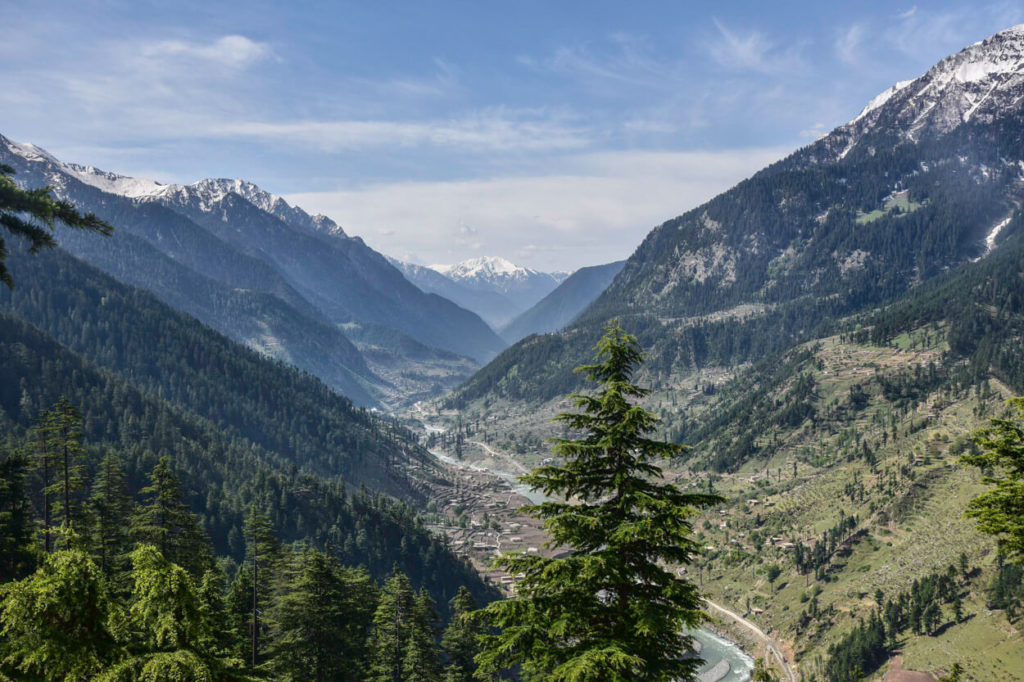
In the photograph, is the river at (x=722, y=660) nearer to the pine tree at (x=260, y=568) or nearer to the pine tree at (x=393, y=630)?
the pine tree at (x=393, y=630)

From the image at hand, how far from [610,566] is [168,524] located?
37.5 metres

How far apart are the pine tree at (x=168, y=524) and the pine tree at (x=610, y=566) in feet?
107

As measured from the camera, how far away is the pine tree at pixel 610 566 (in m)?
16.1

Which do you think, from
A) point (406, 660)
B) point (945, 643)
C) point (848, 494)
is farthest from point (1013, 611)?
point (406, 660)

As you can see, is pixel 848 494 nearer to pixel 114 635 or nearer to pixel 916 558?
pixel 916 558

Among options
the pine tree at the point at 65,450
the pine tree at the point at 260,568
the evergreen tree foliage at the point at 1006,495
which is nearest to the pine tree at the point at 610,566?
the evergreen tree foliage at the point at 1006,495

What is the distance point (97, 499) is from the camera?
48281 millimetres

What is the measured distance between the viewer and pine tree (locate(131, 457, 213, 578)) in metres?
41.2

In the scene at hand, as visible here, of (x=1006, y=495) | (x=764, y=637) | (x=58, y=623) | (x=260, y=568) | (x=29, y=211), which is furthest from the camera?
(x=764, y=637)

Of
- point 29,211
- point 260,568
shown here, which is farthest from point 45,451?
point 29,211

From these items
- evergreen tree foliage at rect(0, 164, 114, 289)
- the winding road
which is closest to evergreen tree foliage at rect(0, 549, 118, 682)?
evergreen tree foliage at rect(0, 164, 114, 289)

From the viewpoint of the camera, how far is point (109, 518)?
49.1 m

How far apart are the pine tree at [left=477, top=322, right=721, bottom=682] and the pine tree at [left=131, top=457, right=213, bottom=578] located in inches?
1282

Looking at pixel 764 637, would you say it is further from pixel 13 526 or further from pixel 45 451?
pixel 13 526
